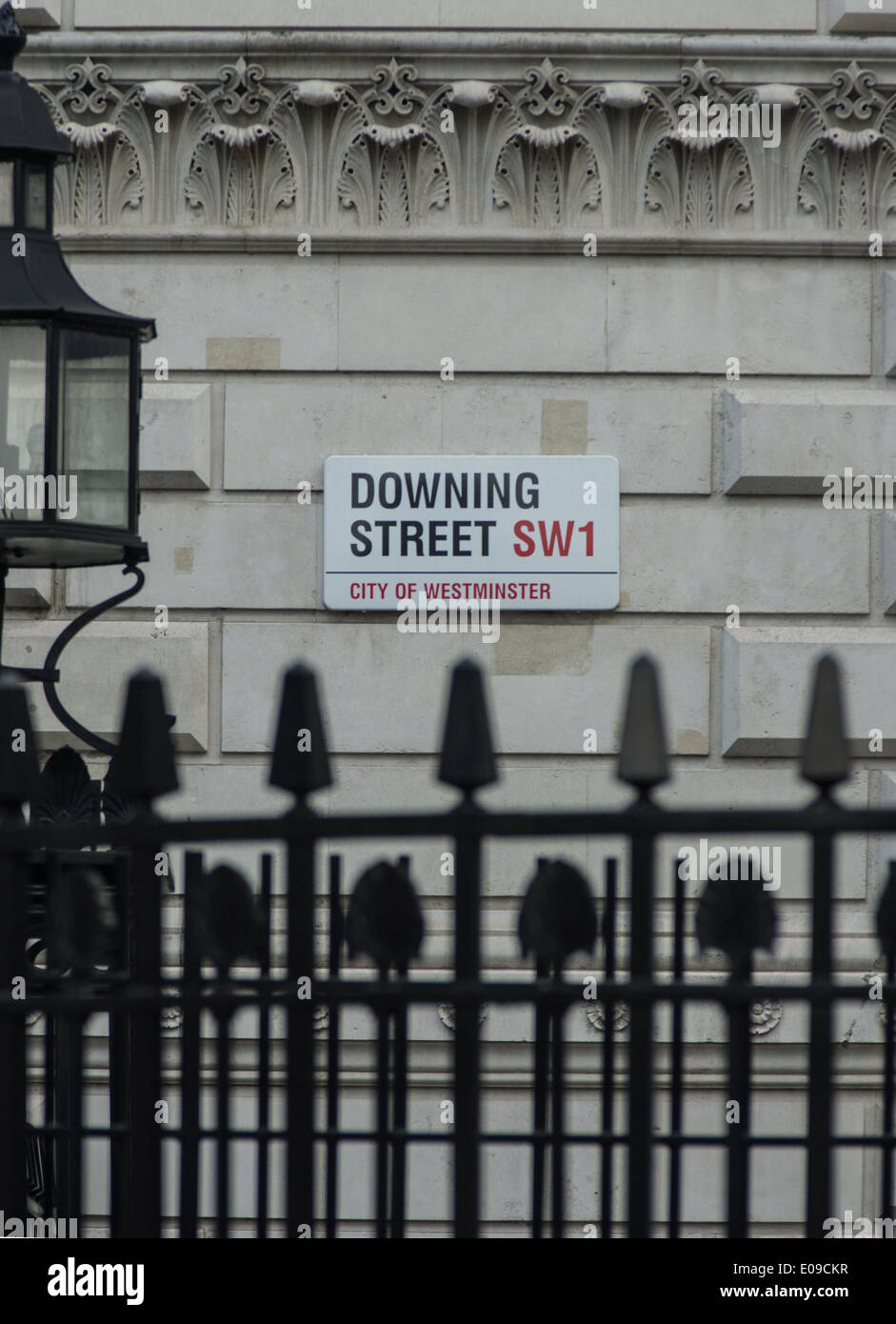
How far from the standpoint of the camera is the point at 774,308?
715cm

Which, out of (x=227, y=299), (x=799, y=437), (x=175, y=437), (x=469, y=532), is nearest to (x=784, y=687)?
(x=799, y=437)

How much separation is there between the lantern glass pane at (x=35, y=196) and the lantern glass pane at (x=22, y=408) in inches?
10.9

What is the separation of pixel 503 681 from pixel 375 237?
7.09 feet

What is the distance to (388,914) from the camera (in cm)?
214

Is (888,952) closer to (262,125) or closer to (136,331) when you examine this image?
(136,331)

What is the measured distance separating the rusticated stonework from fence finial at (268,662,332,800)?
5.42 metres

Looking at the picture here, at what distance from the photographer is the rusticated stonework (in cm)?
706

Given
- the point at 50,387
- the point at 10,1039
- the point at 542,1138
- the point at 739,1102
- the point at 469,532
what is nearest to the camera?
the point at 739,1102

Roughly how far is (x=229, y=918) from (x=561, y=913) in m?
0.48

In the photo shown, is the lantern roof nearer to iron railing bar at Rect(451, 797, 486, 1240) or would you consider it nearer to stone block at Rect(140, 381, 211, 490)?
iron railing bar at Rect(451, 797, 486, 1240)

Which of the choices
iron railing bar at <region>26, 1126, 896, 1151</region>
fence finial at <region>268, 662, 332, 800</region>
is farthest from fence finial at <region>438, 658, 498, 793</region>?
iron railing bar at <region>26, 1126, 896, 1151</region>

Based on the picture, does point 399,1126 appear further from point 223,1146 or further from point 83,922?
point 83,922

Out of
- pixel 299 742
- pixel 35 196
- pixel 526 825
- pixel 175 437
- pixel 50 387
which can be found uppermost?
pixel 35 196
